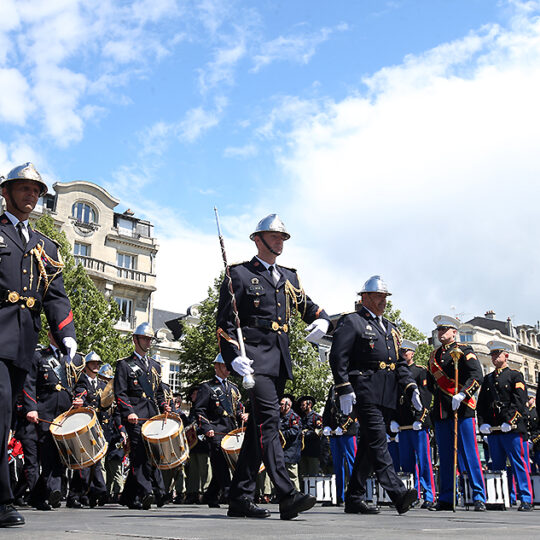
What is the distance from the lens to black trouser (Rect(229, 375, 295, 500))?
639cm

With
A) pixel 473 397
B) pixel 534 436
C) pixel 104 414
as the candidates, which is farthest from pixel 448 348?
pixel 104 414

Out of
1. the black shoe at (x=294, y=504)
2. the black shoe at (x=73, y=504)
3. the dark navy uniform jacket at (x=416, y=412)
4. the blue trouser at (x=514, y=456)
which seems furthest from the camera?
the dark navy uniform jacket at (x=416, y=412)

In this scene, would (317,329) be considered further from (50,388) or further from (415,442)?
(415,442)

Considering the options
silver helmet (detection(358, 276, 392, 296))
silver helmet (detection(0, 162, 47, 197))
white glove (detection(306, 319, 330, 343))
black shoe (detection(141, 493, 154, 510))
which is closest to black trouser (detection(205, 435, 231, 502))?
black shoe (detection(141, 493, 154, 510))

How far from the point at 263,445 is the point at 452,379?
3709 millimetres

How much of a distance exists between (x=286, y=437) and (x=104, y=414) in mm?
3833

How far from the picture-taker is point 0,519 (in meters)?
5.04

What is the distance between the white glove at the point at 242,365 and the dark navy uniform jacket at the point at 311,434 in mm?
10148

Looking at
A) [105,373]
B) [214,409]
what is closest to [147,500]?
[214,409]

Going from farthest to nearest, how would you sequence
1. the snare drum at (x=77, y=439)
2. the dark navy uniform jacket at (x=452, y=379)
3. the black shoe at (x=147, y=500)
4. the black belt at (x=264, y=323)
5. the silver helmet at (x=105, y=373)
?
the silver helmet at (x=105, y=373) < the black shoe at (x=147, y=500) < the snare drum at (x=77, y=439) < the dark navy uniform jacket at (x=452, y=379) < the black belt at (x=264, y=323)

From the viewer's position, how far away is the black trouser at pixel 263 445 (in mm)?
6391

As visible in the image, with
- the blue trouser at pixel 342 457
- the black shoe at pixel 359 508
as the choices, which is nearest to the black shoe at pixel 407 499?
the black shoe at pixel 359 508

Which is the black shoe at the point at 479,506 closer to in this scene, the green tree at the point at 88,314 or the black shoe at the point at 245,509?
the black shoe at the point at 245,509

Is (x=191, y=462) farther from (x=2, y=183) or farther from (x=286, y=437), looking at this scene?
(x=2, y=183)
